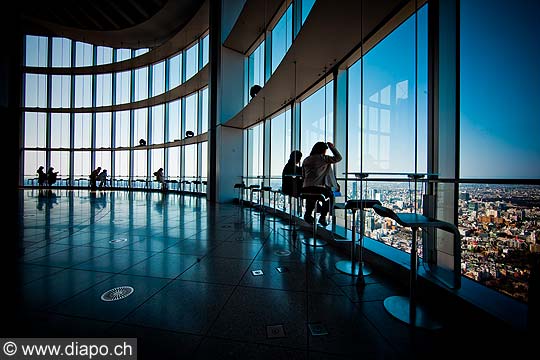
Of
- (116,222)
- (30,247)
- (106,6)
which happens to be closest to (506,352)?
(30,247)

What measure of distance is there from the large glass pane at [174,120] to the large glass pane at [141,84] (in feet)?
6.60

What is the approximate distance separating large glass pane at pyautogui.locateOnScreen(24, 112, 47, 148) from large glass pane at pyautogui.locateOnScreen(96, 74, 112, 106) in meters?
3.62

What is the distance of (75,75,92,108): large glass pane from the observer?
14.8m

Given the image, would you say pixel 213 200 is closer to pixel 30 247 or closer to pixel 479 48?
pixel 30 247

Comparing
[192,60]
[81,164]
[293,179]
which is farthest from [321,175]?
[81,164]

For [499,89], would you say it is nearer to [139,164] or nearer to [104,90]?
[139,164]

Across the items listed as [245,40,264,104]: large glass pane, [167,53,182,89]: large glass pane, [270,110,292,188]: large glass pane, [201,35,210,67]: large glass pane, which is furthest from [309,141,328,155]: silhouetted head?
[167,53,182,89]: large glass pane

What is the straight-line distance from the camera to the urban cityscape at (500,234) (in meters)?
1.27

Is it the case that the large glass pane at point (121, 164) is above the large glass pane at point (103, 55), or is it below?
below

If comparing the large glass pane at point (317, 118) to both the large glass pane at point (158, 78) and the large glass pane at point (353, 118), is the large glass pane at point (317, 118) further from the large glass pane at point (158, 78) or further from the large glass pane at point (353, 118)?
the large glass pane at point (158, 78)

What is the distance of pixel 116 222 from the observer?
4602 mm

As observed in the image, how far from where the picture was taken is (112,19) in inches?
478

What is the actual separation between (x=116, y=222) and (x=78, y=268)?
8.45 ft

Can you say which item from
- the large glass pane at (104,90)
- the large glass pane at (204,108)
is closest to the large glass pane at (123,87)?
the large glass pane at (104,90)
